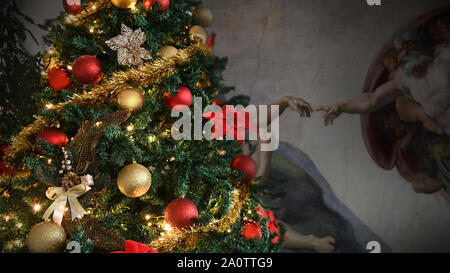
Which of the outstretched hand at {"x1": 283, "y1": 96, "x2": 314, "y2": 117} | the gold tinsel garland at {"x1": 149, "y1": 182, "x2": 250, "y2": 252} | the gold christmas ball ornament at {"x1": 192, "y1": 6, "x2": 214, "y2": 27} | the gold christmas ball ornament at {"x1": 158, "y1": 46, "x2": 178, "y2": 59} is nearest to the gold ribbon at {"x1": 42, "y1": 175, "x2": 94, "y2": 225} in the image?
the gold tinsel garland at {"x1": 149, "y1": 182, "x2": 250, "y2": 252}

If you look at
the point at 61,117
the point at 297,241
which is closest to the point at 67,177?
the point at 61,117

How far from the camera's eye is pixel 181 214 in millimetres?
941

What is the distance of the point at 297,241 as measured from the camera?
217cm

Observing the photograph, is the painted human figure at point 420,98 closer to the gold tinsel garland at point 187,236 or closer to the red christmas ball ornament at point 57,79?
the gold tinsel garland at point 187,236

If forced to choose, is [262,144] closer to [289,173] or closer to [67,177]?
[289,173]

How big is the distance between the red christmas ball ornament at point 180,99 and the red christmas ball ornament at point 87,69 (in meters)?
0.25

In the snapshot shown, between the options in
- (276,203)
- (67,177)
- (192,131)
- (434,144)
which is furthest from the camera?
(276,203)

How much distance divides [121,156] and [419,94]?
1978mm

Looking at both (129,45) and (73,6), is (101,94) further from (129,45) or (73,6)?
(73,6)

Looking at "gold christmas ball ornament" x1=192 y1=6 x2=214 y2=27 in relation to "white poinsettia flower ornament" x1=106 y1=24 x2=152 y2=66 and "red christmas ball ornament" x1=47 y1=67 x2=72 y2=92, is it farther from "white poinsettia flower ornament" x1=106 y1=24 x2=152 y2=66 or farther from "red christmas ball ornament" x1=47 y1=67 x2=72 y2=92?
"red christmas ball ornament" x1=47 y1=67 x2=72 y2=92

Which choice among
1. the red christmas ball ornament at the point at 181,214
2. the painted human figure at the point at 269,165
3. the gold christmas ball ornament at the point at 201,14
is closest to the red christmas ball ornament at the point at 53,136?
the red christmas ball ornament at the point at 181,214

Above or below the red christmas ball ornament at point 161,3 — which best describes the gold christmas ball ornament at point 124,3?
below

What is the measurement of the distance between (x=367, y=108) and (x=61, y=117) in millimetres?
1888

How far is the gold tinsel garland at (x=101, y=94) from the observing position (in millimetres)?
1016
